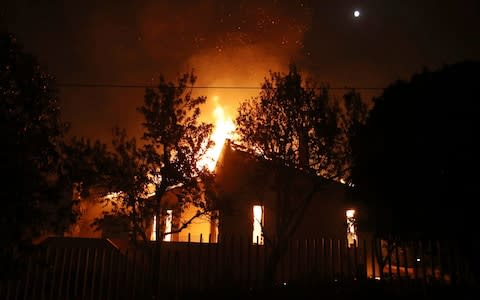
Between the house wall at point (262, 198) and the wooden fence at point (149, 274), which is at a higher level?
the house wall at point (262, 198)

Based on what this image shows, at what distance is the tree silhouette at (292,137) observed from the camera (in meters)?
15.9

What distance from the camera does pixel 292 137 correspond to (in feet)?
52.2

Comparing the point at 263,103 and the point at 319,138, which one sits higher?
the point at 263,103

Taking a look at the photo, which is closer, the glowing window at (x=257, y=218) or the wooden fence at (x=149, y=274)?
the wooden fence at (x=149, y=274)

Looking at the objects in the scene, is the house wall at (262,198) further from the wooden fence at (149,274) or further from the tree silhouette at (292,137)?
the wooden fence at (149,274)

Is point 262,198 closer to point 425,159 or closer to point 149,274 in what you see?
point 425,159

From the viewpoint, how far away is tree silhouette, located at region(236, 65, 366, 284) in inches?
624

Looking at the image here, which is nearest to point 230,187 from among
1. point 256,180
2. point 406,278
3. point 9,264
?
point 256,180

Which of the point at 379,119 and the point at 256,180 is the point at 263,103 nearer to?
the point at 256,180

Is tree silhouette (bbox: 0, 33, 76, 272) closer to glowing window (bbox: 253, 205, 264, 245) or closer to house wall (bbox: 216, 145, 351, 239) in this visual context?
house wall (bbox: 216, 145, 351, 239)

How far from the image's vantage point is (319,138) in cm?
1579

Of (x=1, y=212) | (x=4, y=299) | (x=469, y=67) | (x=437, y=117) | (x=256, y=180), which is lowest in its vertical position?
(x=4, y=299)

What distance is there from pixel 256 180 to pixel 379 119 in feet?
19.5

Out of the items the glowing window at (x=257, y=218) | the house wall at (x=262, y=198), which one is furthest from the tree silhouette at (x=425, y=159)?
the glowing window at (x=257, y=218)
